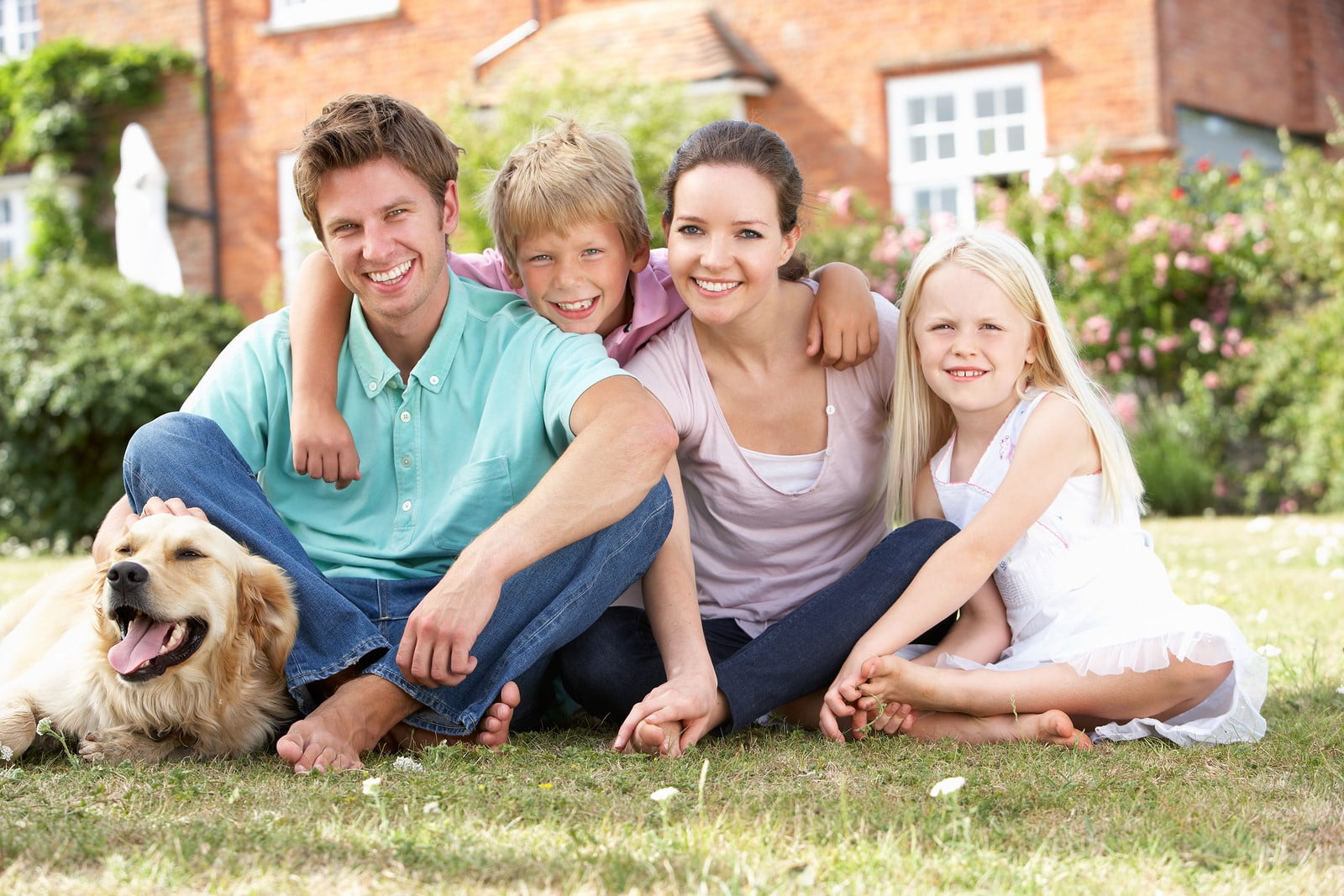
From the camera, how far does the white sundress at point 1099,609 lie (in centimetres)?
294

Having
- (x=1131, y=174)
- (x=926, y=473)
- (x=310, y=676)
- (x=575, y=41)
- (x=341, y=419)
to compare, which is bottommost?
(x=310, y=676)

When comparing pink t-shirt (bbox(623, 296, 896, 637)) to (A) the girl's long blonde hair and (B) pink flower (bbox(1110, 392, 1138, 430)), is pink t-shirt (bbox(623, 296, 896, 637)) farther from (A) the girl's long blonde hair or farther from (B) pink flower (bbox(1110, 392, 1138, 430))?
(B) pink flower (bbox(1110, 392, 1138, 430))

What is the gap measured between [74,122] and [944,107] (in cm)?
963

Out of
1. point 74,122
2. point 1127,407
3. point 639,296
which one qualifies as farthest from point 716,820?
point 74,122

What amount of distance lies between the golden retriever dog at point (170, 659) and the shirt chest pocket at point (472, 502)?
428mm

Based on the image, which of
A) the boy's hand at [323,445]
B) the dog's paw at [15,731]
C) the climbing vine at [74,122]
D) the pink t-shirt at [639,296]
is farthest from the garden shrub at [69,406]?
the dog's paw at [15,731]

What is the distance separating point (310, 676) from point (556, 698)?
771 mm

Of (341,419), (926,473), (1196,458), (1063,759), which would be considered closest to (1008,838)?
(1063,759)

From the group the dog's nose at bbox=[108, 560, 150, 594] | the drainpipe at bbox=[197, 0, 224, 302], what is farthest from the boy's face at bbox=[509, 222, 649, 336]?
the drainpipe at bbox=[197, 0, 224, 302]

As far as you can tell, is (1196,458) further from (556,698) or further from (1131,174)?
(556,698)

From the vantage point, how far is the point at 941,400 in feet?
11.3

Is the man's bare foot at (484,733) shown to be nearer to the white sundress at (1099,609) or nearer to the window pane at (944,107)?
the white sundress at (1099,609)

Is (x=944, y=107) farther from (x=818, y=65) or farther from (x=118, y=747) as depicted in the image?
(x=118, y=747)

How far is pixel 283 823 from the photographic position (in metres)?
2.21
